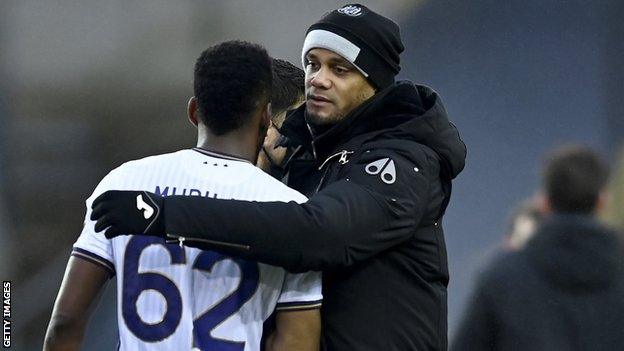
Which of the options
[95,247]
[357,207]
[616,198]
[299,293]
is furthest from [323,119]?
[616,198]

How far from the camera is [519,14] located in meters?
4.04

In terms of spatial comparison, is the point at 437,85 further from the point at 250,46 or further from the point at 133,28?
the point at 250,46

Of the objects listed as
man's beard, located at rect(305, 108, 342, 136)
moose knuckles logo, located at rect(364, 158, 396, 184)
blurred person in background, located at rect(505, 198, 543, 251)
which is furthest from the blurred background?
moose knuckles logo, located at rect(364, 158, 396, 184)

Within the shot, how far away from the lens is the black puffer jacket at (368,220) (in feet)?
6.67

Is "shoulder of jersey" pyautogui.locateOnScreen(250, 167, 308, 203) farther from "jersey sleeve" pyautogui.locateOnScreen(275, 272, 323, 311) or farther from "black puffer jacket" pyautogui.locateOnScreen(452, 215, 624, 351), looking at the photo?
"black puffer jacket" pyautogui.locateOnScreen(452, 215, 624, 351)

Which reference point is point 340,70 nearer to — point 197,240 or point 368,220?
point 368,220

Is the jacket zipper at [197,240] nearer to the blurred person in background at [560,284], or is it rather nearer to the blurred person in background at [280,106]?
the blurred person in background at [280,106]

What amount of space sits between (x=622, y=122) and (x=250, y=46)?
83.4 inches

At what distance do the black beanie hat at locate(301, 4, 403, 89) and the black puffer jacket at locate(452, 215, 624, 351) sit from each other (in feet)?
5.00

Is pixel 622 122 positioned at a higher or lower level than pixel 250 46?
lower

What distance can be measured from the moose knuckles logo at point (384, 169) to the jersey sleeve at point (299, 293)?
240mm

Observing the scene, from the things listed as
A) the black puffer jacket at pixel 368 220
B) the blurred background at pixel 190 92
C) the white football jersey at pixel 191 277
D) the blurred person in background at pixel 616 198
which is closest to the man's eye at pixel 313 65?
the black puffer jacket at pixel 368 220

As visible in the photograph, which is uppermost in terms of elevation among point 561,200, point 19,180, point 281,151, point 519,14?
point 519,14

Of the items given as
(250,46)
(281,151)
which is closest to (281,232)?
(250,46)
